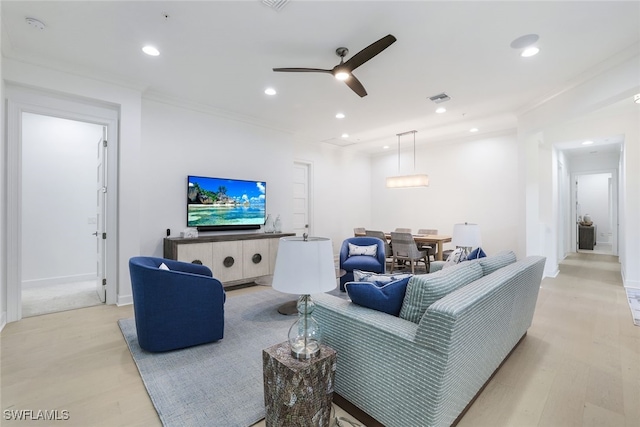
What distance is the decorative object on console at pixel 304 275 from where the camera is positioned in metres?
1.53

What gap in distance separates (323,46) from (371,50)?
24.1 inches

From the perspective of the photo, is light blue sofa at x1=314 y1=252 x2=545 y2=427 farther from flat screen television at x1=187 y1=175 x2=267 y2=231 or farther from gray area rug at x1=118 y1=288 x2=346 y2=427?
flat screen television at x1=187 y1=175 x2=267 y2=231

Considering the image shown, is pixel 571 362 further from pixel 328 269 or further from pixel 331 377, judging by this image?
pixel 328 269

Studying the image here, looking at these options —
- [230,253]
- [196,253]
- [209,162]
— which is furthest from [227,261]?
[209,162]

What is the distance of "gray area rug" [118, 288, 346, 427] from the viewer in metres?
1.77

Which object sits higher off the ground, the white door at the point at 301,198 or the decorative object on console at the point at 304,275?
the white door at the point at 301,198

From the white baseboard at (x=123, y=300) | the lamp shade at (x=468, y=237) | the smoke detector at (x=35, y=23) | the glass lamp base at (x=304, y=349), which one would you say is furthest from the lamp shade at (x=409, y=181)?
the smoke detector at (x=35, y=23)

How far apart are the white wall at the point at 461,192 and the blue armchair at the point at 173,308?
5.68 meters

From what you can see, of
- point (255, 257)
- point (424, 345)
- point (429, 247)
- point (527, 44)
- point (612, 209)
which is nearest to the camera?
point (424, 345)

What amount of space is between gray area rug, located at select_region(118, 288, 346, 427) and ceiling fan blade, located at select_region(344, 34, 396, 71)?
272cm

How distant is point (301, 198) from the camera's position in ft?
21.9

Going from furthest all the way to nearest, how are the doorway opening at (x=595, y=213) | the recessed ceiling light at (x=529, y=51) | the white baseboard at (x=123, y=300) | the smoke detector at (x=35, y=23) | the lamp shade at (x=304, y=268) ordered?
the doorway opening at (x=595, y=213) < the white baseboard at (x=123, y=300) < the recessed ceiling light at (x=529, y=51) < the smoke detector at (x=35, y=23) < the lamp shade at (x=304, y=268)

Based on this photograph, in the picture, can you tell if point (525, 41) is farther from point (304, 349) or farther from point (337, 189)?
point (337, 189)

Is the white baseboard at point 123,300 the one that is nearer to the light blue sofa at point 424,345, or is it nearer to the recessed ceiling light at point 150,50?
the recessed ceiling light at point 150,50
